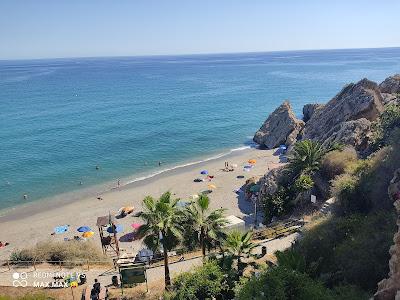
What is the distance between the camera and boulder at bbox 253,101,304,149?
59625 mm

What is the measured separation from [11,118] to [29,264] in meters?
65.6

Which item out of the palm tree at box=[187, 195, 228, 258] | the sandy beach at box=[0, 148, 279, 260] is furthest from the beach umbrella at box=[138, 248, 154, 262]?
the sandy beach at box=[0, 148, 279, 260]

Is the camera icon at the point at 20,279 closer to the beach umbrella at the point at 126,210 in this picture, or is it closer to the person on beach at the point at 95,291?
the person on beach at the point at 95,291

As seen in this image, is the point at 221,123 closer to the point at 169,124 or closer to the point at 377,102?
the point at 169,124

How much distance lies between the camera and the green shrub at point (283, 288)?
13219 millimetres

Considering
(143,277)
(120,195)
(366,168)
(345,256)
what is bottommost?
(120,195)

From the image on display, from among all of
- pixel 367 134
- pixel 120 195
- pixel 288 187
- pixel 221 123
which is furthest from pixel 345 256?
pixel 221 123

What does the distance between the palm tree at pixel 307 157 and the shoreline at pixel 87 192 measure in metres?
22.4

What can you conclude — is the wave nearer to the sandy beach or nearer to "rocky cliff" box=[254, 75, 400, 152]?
the sandy beach

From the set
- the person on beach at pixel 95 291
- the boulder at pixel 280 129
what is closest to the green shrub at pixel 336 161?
the person on beach at pixel 95 291

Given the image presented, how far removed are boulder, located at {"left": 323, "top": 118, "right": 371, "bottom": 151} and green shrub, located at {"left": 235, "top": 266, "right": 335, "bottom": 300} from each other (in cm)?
1963

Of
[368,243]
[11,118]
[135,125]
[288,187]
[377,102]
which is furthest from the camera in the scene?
[11,118]

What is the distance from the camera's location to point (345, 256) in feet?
51.6

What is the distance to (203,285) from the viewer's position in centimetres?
1638
